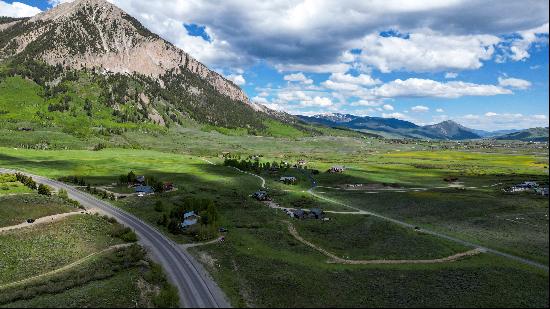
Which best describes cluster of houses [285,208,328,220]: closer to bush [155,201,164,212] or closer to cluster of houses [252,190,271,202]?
cluster of houses [252,190,271,202]

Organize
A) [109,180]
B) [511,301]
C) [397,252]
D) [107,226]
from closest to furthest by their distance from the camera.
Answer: [511,301] < [397,252] < [107,226] < [109,180]

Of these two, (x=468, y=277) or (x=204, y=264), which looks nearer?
(x=468, y=277)

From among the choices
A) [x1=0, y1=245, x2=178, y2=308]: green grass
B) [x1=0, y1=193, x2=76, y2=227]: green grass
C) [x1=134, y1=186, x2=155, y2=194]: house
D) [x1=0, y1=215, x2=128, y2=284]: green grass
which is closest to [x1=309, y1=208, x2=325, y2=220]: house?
[x1=0, y1=215, x2=128, y2=284]: green grass

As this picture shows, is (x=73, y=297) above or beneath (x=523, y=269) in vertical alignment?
beneath

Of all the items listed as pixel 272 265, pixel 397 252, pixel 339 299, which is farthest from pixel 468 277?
pixel 272 265

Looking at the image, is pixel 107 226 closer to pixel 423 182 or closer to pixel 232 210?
pixel 232 210

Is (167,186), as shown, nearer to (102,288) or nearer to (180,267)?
(180,267)

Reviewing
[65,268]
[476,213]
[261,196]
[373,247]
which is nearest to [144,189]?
[261,196]
